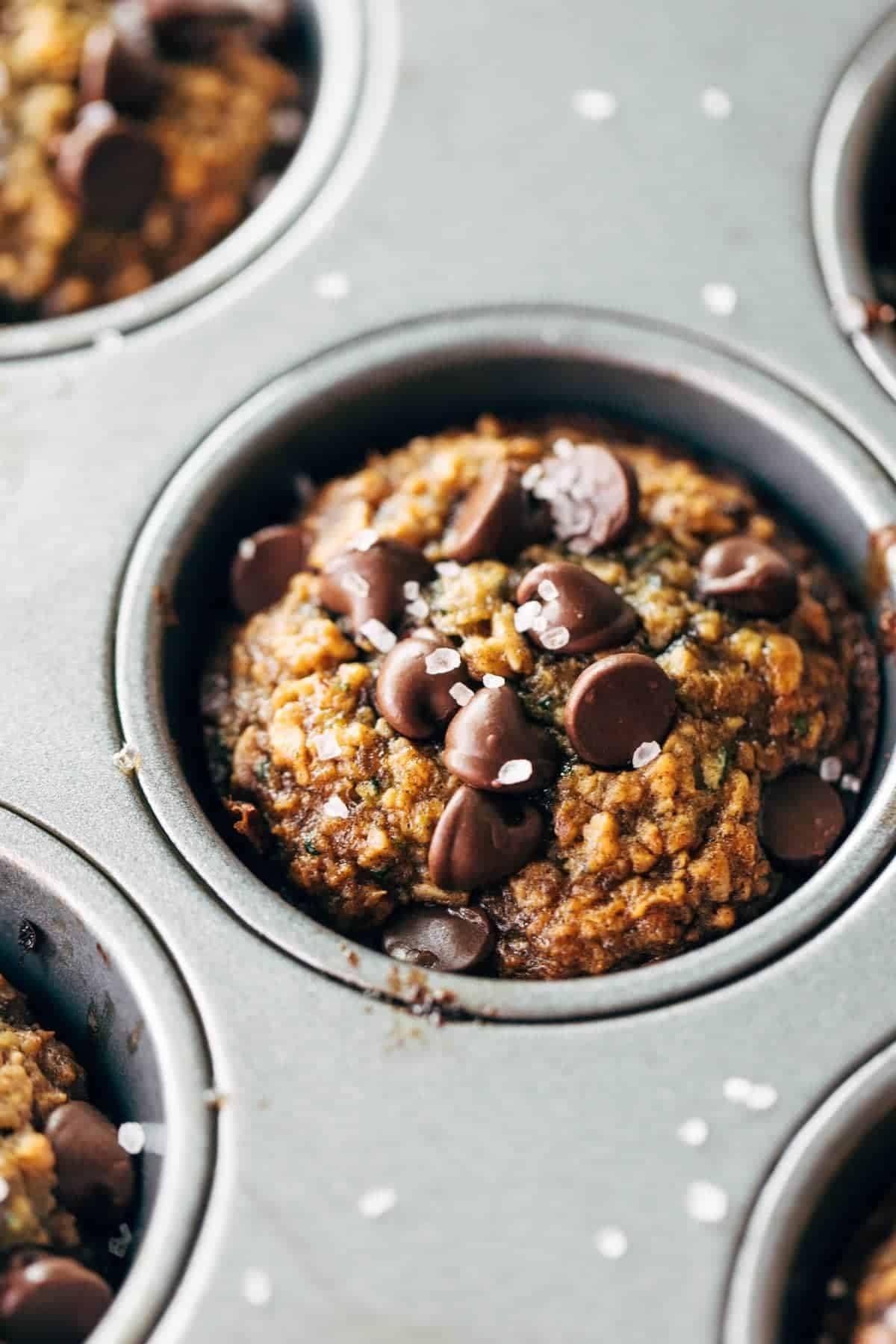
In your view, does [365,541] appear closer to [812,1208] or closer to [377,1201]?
[377,1201]

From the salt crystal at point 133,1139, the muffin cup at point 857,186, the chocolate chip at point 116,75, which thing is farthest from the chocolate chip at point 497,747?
the chocolate chip at point 116,75

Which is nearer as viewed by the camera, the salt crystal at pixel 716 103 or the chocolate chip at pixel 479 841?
the chocolate chip at pixel 479 841

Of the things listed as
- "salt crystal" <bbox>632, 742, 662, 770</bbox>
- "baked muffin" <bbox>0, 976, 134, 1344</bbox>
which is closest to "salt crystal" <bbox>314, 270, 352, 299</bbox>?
"salt crystal" <bbox>632, 742, 662, 770</bbox>

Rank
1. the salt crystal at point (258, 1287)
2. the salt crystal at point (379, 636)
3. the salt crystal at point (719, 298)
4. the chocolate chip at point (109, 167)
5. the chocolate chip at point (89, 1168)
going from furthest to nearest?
the chocolate chip at point (109, 167) < the salt crystal at point (719, 298) < the salt crystal at point (379, 636) < the chocolate chip at point (89, 1168) < the salt crystal at point (258, 1287)

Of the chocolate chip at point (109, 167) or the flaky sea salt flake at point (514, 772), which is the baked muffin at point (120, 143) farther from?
the flaky sea salt flake at point (514, 772)

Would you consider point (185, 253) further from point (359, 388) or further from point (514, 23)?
point (514, 23)

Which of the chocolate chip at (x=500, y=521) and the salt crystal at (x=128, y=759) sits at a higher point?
the chocolate chip at (x=500, y=521)

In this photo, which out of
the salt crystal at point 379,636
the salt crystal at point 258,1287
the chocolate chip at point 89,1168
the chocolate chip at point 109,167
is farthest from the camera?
the chocolate chip at point 109,167
